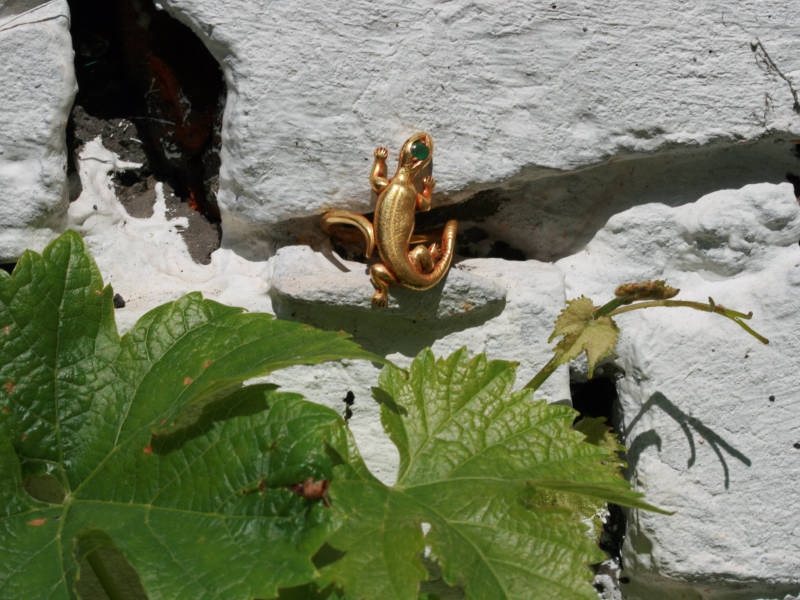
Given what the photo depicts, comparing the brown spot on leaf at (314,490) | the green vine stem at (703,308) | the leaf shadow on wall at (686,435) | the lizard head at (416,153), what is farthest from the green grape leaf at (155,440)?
the leaf shadow on wall at (686,435)

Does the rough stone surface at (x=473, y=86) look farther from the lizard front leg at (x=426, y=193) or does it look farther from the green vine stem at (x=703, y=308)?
the green vine stem at (x=703, y=308)

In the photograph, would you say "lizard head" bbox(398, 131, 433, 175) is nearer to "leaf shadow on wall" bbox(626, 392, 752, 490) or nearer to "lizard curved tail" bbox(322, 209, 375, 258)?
"lizard curved tail" bbox(322, 209, 375, 258)

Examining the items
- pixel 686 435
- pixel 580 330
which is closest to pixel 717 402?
pixel 686 435

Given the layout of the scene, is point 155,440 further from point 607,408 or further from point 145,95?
point 607,408

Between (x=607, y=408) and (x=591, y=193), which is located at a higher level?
(x=591, y=193)

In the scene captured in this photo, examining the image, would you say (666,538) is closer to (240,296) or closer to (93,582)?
(240,296)

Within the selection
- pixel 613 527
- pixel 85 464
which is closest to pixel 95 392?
pixel 85 464

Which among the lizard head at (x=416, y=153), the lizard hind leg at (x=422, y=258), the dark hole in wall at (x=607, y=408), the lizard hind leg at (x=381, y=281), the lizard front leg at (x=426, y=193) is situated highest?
the lizard head at (x=416, y=153)
